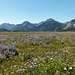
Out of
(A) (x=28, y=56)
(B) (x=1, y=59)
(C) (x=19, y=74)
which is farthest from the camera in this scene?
(A) (x=28, y=56)

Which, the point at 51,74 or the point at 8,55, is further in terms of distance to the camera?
the point at 8,55

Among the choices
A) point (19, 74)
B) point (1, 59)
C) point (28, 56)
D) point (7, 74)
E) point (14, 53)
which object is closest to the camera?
point (19, 74)

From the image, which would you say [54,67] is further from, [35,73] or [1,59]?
[1,59]

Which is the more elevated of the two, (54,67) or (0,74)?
(54,67)

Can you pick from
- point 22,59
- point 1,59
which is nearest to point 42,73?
point 22,59

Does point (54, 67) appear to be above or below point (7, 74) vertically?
above

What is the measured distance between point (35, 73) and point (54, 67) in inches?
41.8

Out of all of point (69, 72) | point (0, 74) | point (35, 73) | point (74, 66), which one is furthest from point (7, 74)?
point (74, 66)

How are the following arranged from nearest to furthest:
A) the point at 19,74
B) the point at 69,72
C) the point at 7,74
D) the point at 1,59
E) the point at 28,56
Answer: the point at 69,72
the point at 19,74
the point at 7,74
the point at 1,59
the point at 28,56

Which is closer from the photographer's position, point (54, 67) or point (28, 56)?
point (54, 67)

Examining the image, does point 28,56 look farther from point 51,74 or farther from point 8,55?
point 51,74

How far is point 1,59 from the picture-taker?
6.52 m

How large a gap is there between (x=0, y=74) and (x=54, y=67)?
8.41 feet

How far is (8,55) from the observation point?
7.36 meters
